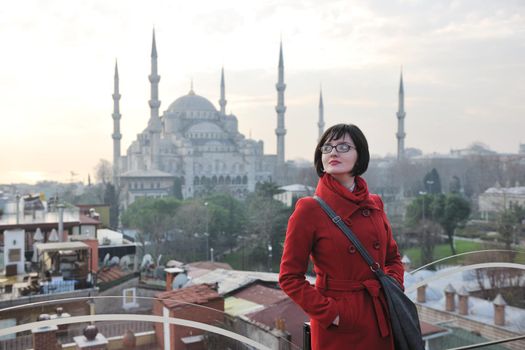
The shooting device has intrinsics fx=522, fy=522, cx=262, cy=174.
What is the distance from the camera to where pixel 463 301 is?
7.02ft

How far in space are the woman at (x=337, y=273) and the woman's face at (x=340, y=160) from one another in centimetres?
4

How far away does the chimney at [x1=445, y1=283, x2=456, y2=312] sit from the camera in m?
1.97

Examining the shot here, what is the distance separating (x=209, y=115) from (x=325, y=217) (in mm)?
41499

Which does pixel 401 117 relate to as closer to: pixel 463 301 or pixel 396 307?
pixel 463 301

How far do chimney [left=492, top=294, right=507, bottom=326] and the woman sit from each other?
104cm

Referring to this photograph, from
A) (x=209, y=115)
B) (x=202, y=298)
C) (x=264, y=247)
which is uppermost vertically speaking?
(x=209, y=115)

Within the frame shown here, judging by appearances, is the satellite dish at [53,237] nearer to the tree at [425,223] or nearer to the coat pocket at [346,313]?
the coat pocket at [346,313]

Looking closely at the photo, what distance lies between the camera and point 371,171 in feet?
135

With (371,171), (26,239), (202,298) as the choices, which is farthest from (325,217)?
(371,171)

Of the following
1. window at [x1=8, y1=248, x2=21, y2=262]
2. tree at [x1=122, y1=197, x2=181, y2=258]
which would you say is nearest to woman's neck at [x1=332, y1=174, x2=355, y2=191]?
window at [x1=8, y1=248, x2=21, y2=262]

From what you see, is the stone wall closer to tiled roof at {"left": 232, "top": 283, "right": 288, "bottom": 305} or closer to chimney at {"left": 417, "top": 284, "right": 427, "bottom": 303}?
chimney at {"left": 417, "top": 284, "right": 427, "bottom": 303}

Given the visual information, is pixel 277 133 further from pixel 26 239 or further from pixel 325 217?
pixel 325 217

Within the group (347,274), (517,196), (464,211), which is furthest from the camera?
(517,196)

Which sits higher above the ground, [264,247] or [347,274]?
[347,274]
